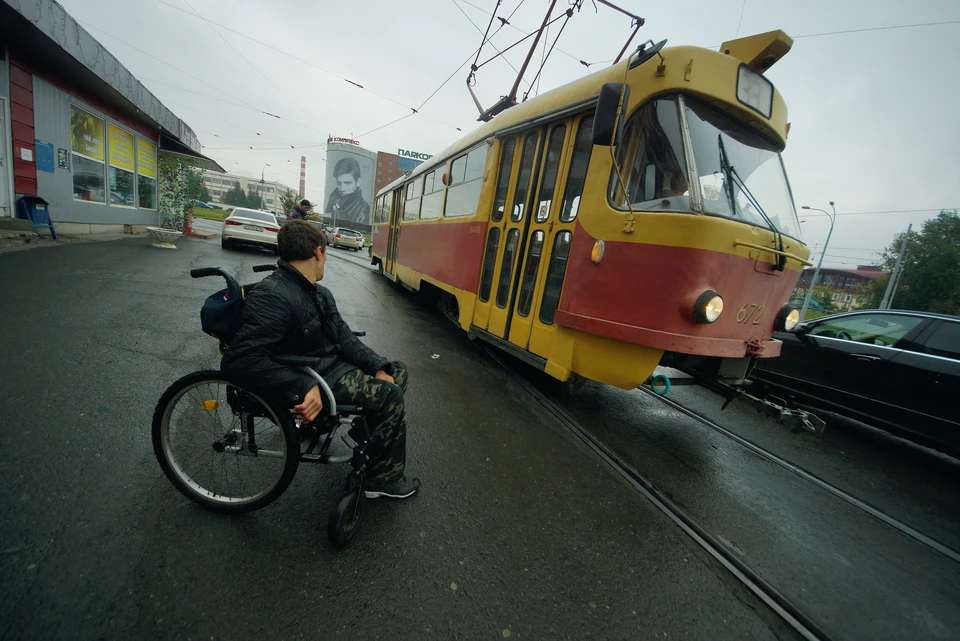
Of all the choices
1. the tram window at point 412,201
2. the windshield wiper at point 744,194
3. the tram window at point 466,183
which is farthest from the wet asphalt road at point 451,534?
the tram window at point 412,201

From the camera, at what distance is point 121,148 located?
12250mm

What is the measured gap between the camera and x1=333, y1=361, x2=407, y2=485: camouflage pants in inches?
80.8

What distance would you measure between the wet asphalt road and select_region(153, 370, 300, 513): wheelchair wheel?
145 mm

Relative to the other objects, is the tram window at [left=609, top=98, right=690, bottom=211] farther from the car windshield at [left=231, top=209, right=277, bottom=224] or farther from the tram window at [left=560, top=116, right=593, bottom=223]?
the car windshield at [left=231, top=209, right=277, bottom=224]

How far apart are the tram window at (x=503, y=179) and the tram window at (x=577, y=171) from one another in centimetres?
101

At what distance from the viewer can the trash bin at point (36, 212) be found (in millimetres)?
8508

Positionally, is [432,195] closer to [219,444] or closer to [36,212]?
[219,444]

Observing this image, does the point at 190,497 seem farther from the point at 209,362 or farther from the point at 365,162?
the point at 365,162

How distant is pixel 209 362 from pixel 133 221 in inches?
558

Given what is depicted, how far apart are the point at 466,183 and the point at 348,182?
278 feet

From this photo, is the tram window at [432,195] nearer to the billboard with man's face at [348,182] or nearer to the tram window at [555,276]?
the tram window at [555,276]

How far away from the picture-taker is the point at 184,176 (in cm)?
1427

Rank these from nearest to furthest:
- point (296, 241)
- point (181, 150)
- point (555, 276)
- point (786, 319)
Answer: point (296, 241), point (786, 319), point (555, 276), point (181, 150)

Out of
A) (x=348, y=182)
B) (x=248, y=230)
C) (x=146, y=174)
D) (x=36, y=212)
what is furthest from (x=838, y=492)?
(x=348, y=182)
